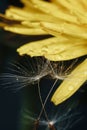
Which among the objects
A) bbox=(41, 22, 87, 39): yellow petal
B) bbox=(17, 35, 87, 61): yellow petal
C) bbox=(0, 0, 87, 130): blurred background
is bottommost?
bbox=(0, 0, 87, 130): blurred background

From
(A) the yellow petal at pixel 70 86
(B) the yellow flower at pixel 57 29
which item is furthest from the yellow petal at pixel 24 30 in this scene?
(A) the yellow petal at pixel 70 86

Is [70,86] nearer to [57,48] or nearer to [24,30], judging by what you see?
[57,48]

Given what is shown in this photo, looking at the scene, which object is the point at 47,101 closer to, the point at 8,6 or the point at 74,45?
the point at 74,45

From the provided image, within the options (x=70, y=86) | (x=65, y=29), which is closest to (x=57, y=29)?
(x=65, y=29)

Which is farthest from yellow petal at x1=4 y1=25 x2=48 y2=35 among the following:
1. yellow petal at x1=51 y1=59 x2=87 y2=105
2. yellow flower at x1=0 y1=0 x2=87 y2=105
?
yellow petal at x1=51 y1=59 x2=87 y2=105

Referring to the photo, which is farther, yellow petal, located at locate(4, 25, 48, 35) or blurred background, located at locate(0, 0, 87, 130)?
yellow petal, located at locate(4, 25, 48, 35)

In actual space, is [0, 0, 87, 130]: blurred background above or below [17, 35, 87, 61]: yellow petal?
below

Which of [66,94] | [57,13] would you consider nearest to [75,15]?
[57,13]

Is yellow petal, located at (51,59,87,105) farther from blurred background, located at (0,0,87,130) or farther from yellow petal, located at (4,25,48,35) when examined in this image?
yellow petal, located at (4,25,48,35)
